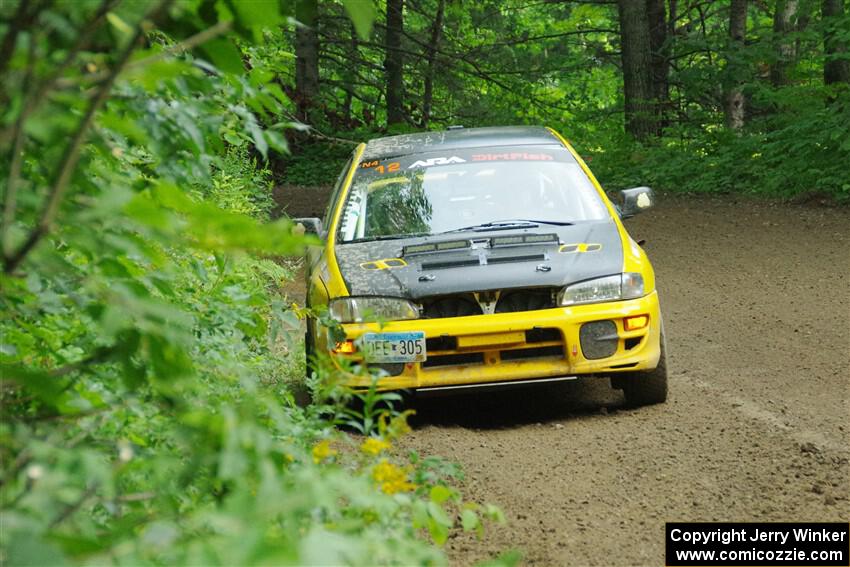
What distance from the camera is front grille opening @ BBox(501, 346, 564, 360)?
7.01 metres

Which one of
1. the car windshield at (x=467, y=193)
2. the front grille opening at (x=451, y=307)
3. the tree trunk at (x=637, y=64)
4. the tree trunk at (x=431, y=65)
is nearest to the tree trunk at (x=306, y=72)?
the tree trunk at (x=431, y=65)

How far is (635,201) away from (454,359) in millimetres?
2148

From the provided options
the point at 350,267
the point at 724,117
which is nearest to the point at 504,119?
the point at 724,117

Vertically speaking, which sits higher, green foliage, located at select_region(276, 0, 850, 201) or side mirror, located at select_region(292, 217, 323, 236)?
green foliage, located at select_region(276, 0, 850, 201)

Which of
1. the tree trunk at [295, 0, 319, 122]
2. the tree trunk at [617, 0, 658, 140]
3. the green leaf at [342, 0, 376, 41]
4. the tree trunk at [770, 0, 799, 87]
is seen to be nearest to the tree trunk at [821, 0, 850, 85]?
the tree trunk at [770, 0, 799, 87]

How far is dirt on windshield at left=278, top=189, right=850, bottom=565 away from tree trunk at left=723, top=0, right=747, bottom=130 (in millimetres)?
11780

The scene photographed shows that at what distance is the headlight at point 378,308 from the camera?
691cm

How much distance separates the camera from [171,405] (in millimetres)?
2367

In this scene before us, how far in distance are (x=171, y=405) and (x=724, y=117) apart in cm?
2501

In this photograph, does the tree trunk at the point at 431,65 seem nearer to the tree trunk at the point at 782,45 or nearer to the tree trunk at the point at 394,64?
the tree trunk at the point at 394,64

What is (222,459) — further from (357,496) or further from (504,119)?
(504,119)

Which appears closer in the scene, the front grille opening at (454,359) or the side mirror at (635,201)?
the front grille opening at (454,359)

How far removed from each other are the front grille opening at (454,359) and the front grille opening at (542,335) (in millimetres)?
307

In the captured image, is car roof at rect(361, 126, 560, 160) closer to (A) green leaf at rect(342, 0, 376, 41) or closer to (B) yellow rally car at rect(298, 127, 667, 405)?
(B) yellow rally car at rect(298, 127, 667, 405)
